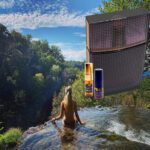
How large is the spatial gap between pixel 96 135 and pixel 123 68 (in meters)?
2.25

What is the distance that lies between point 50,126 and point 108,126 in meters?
1.61

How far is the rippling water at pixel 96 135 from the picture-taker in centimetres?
736

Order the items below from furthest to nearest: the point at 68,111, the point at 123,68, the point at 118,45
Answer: the point at 123,68, the point at 68,111, the point at 118,45

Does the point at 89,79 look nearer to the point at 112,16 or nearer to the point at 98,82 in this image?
the point at 98,82

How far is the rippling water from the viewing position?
290 inches

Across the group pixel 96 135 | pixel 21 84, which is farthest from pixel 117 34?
pixel 21 84

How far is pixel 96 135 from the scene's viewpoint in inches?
320

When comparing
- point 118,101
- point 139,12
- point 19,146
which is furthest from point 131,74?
point 118,101

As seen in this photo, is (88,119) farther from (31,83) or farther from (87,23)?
(31,83)

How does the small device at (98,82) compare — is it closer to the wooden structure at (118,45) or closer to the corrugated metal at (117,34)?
the wooden structure at (118,45)

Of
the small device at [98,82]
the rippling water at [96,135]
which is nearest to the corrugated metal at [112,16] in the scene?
the small device at [98,82]

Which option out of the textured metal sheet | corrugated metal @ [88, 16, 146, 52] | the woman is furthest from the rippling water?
corrugated metal @ [88, 16, 146, 52]

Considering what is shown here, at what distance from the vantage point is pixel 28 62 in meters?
49.1

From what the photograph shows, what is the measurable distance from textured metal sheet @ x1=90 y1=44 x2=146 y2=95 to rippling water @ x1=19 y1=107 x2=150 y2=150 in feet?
3.44
